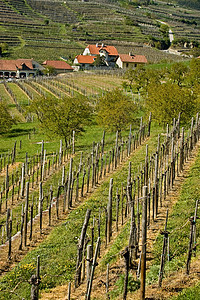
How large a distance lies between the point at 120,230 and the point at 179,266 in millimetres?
4342

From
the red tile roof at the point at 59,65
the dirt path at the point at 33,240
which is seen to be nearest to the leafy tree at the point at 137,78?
the red tile roof at the point at 59,65

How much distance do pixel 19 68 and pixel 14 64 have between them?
7.45 feet

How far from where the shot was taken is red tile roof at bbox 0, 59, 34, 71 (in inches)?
4015

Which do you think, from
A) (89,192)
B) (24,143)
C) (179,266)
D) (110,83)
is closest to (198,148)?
(89,192)

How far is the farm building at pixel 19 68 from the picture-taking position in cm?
10200

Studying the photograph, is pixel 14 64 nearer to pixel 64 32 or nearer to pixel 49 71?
pixel 49 71

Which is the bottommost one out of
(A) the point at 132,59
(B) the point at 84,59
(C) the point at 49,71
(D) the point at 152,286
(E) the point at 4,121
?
(E) the point at 4,121

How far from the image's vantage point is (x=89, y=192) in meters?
21.0

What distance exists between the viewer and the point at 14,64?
342 ft

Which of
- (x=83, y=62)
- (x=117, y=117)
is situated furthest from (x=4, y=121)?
(x=83, y=62)

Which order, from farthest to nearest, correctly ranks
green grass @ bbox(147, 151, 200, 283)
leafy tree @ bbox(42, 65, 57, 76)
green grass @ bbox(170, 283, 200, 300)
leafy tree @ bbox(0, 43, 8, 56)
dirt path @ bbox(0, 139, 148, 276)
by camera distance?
leafy tree @ bbox(0, 43, 8, 56), leafy tree @ bbox(42, 65, 57, 76), dirt path @ bbox(0, 139, 148, 276), green grass @ bbox(147, 151, 200, 283), green grass @ bbox(170, 283, 200, 300)

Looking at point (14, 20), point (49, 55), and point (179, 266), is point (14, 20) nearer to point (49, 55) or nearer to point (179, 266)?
point (49, 55)

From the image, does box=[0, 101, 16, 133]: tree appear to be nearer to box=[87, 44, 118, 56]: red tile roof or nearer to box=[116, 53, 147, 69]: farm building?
box=[116, 53, 147, 69]: farm building

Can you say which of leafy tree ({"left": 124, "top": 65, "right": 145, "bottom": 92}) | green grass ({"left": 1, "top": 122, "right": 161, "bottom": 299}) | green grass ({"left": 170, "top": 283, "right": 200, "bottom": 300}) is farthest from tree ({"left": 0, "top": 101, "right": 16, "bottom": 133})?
green grass ({"left": 170, "top": 283, "right": 200, "bottom": 300})
